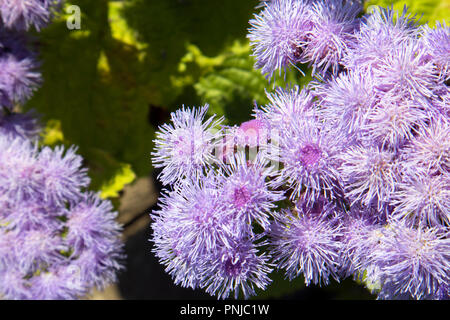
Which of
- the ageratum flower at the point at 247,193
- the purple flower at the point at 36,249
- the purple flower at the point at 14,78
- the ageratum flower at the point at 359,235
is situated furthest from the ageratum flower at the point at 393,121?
the purple flower at the point at 14,78

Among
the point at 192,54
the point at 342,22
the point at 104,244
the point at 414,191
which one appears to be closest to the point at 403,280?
the point at 414,191

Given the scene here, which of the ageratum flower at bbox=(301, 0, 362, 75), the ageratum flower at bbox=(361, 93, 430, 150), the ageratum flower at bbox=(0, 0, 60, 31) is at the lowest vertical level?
the ageratum flower at bbox=(361, 93, 430, 150)

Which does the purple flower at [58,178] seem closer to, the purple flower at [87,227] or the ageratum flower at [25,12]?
the purple flower at [87,227]

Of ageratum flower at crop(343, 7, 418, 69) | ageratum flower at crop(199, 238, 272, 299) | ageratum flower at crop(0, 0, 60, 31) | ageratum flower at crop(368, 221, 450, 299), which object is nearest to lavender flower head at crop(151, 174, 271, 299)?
ageratum flower at crop(199, 238, 272, 299)

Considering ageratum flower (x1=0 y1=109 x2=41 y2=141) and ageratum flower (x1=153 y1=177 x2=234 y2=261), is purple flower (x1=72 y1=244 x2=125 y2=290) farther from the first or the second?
ageratum flower (x1=153 y1=177 x2=234 y2=261)

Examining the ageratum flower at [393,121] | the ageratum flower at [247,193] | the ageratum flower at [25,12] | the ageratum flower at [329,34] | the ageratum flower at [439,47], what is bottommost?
the ageratum flower at [247,193]
